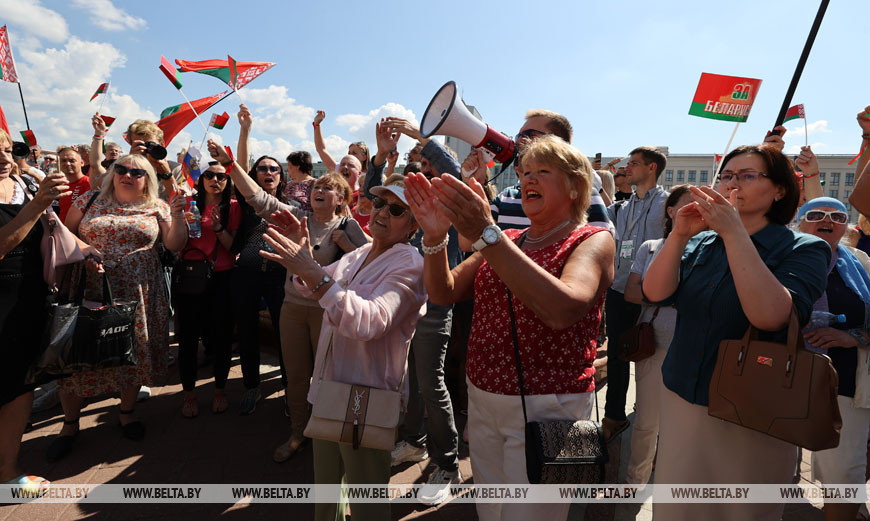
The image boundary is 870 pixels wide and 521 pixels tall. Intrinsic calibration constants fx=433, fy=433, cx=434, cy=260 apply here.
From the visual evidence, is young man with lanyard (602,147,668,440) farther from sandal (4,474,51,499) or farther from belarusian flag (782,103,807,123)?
sandal (4,474,51,499)

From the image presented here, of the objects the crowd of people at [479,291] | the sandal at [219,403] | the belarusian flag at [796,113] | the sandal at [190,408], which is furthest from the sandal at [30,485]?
the belarusian flag at [796,113]

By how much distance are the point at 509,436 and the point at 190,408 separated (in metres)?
3.56

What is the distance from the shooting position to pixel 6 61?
5.50 meters

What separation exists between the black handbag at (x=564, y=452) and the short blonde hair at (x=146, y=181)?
3736mm

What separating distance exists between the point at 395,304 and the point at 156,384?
420cm

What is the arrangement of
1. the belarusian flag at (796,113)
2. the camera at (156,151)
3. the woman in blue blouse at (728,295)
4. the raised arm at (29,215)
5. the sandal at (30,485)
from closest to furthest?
the woman in blue blouse at (728,295)
the raised arm at (29,215)
the sandal at (30,485)
the camera at (156,151)
the belarusian flag at (796,113)

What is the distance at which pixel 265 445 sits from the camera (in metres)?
3.64

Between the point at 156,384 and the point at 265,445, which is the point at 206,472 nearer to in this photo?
the point at 265,445

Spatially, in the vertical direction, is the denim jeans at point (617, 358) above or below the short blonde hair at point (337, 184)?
below

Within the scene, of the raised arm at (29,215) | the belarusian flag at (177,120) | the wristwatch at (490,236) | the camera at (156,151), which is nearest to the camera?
the wristwatch at (490,236)

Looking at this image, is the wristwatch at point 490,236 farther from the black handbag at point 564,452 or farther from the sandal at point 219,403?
the sandal at point 219,403

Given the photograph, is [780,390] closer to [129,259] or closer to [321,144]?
[129,259]

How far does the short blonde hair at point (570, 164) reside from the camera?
175cm

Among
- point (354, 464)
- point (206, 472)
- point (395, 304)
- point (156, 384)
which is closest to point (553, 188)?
point (395, 304)
